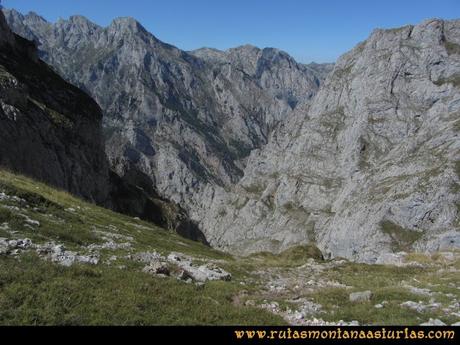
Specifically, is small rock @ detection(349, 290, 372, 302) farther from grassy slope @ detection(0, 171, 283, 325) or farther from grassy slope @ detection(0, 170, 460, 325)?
grassy slope @ detection(0, 171, 283, 325)

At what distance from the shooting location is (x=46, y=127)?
87250mm

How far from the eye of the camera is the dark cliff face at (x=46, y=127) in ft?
241

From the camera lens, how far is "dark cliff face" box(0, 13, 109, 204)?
73.5 meters

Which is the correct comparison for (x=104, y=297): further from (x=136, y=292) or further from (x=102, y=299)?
(x=136, y=292)

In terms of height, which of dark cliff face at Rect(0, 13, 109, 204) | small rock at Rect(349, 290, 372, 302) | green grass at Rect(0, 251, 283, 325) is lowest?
green grass at Rect(0, 251, 283, 325)

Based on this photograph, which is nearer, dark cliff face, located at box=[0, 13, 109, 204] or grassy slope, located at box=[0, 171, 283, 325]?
grassy slope, located at box=[0, 171, 283, 325]

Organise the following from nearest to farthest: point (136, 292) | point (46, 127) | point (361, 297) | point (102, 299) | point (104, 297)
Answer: point (102, 299) → point (104, 297) → point (136, 292) → point (361, 297) → point (46, 127)

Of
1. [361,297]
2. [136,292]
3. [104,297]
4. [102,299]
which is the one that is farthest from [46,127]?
[361,297]

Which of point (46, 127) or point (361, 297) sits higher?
point (46, 127)

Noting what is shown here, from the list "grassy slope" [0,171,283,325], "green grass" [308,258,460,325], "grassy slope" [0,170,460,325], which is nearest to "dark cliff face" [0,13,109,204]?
"grassy slope" [0,170,460,325]

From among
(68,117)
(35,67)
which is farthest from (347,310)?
(35,67)

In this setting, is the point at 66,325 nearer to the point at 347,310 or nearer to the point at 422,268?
the point at 347,310

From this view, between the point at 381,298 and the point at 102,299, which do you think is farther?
the point at 381,298

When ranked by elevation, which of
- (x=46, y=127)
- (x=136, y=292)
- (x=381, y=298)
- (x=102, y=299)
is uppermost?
(x=46, y=127)
